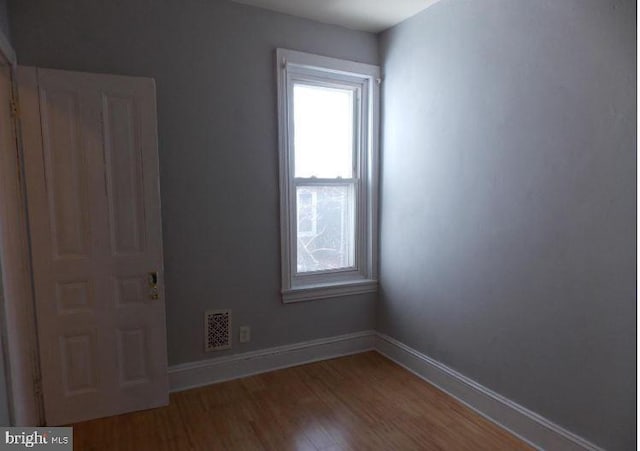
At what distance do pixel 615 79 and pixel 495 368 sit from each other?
1.67m

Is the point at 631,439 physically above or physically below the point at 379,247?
below

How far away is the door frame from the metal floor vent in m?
1.00

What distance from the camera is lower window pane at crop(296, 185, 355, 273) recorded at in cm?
326

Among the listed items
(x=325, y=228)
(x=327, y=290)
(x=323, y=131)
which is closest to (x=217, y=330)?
(x=327, y=290)

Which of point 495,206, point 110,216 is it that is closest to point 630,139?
point 495,206

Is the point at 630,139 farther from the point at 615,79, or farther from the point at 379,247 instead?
the point at 379,247

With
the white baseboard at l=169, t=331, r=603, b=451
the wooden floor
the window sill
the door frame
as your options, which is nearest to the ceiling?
the door frame

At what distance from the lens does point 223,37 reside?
2783 millimetres

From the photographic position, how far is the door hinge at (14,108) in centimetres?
216

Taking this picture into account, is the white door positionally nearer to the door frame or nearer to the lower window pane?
the door frame

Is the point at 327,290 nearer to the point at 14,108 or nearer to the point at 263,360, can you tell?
the point at 263,360

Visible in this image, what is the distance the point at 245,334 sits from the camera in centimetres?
302

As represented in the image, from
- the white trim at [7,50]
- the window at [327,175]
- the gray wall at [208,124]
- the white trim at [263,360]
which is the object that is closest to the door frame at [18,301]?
A: the white trim at [7,50]

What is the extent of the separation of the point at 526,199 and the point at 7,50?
9.36 feet
